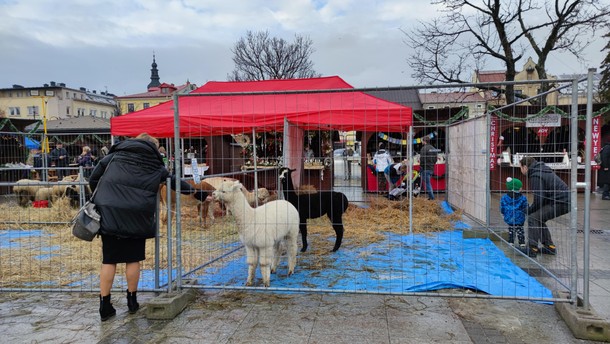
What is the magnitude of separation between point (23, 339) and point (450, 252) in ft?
18.7

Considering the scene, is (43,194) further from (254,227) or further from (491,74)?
(491,74)

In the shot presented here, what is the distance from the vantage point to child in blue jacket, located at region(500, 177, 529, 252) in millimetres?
6759

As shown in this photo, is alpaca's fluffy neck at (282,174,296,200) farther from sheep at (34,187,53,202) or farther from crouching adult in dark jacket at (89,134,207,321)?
sheep at (34,187,53,202)

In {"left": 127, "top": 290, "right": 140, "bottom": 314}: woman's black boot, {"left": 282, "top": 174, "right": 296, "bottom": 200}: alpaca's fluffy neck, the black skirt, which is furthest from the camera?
{"left": 282, "top": 174, "right": 296, "bottom": 200}: alpaca's fluffy neck

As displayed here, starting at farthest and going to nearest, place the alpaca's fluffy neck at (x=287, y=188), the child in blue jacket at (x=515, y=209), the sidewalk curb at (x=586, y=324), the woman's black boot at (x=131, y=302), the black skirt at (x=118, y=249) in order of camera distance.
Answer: the child in blue jacket at (x=515, y=209), the alpaca's fluffy neck at (x=287, y=188), the woman's black boot at (x=131, y=302), the black skirt at (x=118, y=249), the sidewalk curb at (x=586, y=324)

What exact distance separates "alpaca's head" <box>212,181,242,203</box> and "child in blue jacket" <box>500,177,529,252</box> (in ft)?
14.6

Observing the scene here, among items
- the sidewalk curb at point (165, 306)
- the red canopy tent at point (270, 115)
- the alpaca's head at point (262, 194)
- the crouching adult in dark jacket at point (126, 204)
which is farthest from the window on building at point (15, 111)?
the sidewalk curb at point (165, 306)

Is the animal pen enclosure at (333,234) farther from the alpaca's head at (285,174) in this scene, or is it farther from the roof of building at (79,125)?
the roof of building at (79,125)

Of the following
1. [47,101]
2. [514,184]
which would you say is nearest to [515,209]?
[514,184]

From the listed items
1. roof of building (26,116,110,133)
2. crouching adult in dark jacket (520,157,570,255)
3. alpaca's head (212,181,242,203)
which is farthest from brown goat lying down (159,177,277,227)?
roof of building (26,116,110,133)

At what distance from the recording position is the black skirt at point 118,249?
4.11 metres

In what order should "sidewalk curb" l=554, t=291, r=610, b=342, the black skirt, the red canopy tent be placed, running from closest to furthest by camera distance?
"sidewalk curb" l=554, t=291, r=610, b=342 → the black skirt → the red canopy tent

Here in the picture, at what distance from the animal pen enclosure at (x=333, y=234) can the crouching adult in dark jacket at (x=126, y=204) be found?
0.29m

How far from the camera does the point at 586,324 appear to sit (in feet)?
11.8
